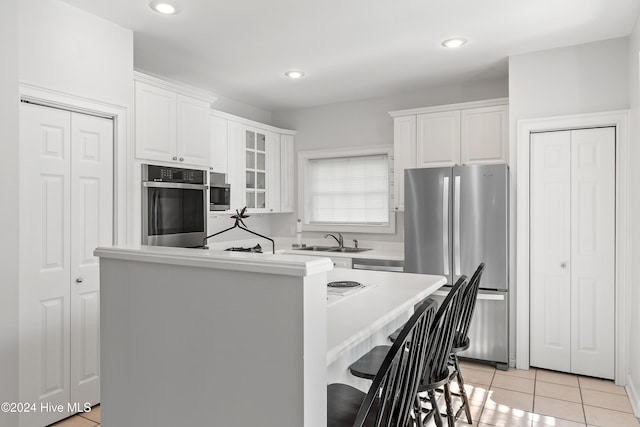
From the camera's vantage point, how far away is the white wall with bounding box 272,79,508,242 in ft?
14.9

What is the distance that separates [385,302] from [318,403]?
2.60 feet

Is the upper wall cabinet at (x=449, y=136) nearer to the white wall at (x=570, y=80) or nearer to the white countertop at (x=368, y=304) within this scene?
the white wall at (x=570, y=80)

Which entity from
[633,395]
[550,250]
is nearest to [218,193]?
[550,250]

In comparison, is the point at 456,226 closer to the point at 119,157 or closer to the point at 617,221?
the point at 617,221

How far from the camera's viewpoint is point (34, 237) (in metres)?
2.59

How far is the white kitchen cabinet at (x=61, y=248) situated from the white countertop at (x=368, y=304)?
5.50ft

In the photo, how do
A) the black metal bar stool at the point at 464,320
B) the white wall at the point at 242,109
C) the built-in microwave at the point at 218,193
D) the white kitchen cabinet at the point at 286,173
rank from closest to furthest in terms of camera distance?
the black metal bar stool at the point at 464,320 → the built-in microwave at the point at 218,193 → the white wall at the point at 242,109 → the white kitchen cabinet at the point at 286,173

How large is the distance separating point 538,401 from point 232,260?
272cm

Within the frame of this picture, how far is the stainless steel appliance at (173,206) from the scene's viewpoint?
3340 millimetres

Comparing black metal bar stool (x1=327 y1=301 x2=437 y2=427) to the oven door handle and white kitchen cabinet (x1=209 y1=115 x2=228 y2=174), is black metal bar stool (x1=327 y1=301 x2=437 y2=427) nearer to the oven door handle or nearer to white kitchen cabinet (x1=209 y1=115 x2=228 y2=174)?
the oven door handle

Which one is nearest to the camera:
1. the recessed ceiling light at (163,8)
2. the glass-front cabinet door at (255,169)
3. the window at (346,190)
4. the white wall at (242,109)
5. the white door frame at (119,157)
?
the recessed ceiling light at (163,8)

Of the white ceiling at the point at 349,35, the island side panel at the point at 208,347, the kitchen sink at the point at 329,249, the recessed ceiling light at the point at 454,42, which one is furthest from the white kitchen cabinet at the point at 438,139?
the island side panel at the point at 208,347

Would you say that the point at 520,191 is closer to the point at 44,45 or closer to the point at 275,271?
the point at 275,271

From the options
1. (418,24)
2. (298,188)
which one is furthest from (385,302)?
(298,188)
